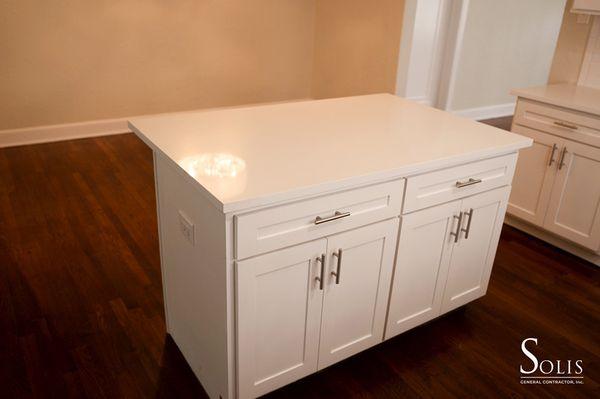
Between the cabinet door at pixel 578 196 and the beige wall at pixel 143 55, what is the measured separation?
3.39 m

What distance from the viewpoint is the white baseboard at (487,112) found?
5.81 meters

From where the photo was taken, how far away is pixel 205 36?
4980 mm

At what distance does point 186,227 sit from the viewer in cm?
174

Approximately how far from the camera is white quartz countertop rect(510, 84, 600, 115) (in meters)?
2.84

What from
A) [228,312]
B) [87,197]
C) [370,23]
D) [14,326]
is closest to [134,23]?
[87,197]

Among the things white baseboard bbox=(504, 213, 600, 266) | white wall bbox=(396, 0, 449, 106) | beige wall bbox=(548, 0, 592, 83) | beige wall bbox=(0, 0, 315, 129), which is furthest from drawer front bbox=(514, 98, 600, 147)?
beige wall bbox=(0, 0, 315, 129)

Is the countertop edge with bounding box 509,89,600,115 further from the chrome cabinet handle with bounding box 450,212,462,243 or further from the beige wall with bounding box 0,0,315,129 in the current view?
the beige wall with bounding box 0,0,315,129

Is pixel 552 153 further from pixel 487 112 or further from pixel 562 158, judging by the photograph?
pixel 487 112

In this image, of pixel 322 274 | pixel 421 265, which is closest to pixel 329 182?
pixel 322 274

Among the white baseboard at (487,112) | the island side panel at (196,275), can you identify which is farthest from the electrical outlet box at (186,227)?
the white baseboard at (487,112)

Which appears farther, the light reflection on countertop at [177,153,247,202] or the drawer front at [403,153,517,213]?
the drawer front at [403,153,517,213]

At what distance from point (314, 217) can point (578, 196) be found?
2066 mm

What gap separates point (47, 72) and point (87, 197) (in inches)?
59.2

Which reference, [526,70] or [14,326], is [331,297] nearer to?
[14,326]
